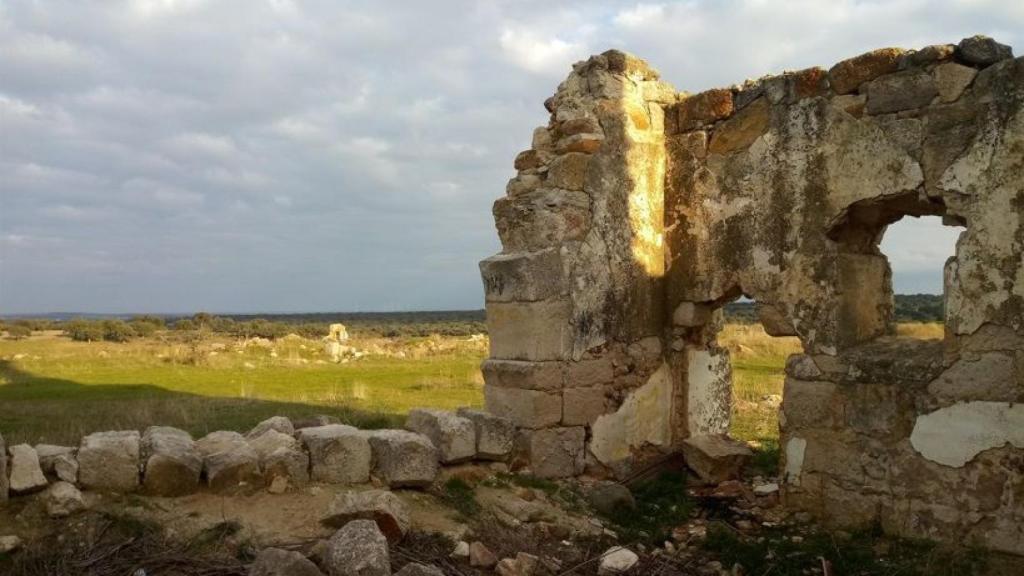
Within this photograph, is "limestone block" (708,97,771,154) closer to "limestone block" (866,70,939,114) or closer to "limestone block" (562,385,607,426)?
"limestone block" (866,70,939,114)

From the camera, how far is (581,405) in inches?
245

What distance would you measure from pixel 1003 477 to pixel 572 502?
2684mm

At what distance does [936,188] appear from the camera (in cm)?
515

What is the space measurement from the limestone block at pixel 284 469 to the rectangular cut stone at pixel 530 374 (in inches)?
66.8

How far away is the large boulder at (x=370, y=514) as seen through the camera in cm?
464

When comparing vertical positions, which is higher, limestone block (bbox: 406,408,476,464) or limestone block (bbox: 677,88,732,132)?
limestone block (bbox: 677,88,732,132)

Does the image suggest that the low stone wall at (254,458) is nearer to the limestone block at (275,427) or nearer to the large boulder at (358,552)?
the limestone block at (275,427)

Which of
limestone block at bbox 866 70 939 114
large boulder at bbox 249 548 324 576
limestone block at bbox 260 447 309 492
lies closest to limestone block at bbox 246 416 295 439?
limestone block at bbox 260 447 309 492

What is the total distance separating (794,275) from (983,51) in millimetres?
1832

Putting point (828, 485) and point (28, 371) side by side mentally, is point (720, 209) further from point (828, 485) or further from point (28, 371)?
point (28, 371)

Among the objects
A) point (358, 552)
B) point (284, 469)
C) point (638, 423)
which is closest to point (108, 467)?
point (284, 469)

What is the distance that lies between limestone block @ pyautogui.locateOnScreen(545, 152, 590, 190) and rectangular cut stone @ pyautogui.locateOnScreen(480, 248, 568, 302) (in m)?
0.57

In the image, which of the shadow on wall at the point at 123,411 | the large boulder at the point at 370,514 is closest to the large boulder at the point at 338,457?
the large boulder at the point at 370,514

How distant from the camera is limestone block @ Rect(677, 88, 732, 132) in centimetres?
647
